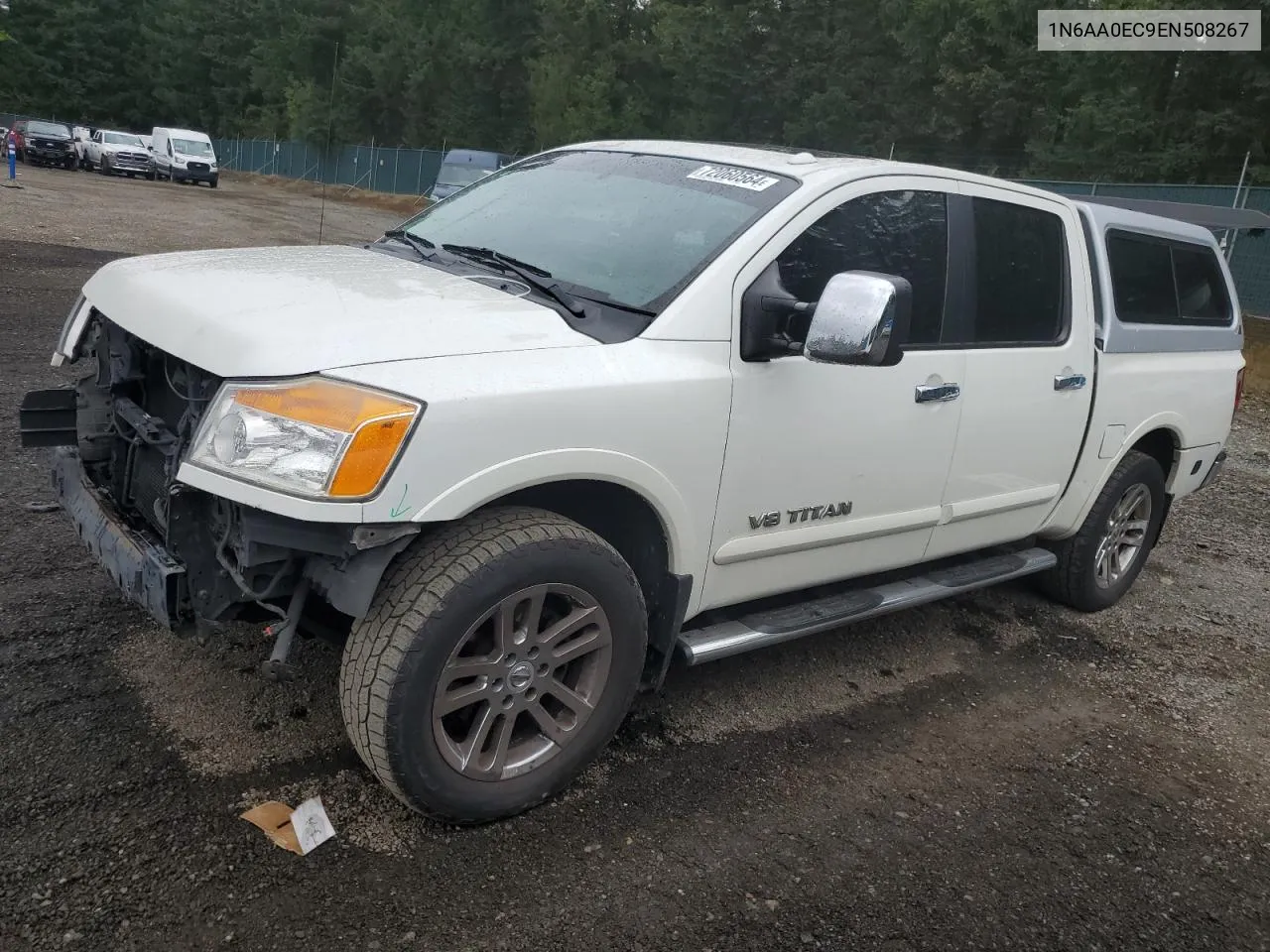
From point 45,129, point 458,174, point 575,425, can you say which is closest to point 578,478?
point 575,425

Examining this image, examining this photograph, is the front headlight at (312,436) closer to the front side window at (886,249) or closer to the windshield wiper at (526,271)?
the windshield wiper at (526,271)

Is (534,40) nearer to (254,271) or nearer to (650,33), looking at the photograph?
(650,33)

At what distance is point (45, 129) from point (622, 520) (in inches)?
1634

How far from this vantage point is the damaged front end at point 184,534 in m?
2.52

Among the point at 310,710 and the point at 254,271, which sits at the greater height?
the point at 254,271

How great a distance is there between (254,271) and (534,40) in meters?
50.4

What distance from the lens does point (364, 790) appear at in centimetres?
296

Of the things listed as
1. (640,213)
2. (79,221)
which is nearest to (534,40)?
(79,221)

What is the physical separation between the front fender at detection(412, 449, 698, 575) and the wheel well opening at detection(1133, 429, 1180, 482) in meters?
3.04

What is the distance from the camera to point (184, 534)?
2.62 meters

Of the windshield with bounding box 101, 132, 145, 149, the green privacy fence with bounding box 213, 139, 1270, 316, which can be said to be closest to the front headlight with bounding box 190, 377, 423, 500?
the green privacy fence with bounding box 213, 139, 1270, 316

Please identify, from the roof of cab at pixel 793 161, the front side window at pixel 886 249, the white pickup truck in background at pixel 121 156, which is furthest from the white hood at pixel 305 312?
the white pickup truck in background at pixel 121 156

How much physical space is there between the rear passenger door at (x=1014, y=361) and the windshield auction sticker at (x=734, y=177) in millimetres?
830

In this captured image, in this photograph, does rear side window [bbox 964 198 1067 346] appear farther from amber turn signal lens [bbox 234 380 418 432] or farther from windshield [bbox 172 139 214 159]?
windshield [bbox 172 139 214 159]
